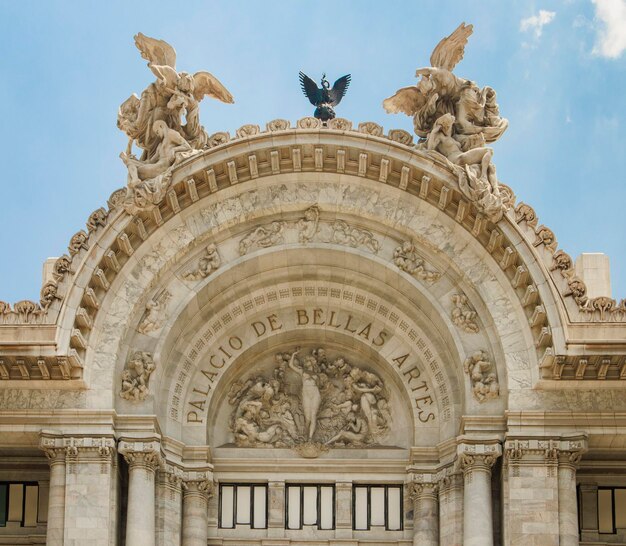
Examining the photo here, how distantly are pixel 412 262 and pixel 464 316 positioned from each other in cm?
165

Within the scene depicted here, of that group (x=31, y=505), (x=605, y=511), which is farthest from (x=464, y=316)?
(x=31, y=505)

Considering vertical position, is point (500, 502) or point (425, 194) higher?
point (425, 194)

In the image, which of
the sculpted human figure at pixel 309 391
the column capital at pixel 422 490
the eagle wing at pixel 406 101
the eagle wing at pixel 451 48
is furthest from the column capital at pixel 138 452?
the eagle wing at pixel 451 48

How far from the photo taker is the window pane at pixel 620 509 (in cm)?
4122

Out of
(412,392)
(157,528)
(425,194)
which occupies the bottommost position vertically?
(157,528)

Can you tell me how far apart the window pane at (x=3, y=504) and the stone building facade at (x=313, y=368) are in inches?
3.8

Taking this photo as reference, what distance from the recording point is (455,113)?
42.0m

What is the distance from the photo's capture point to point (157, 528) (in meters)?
40.0

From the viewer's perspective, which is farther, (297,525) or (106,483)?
(297,525)

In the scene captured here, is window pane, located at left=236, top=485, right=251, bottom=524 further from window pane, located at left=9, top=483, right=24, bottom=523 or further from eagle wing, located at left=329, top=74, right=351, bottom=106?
eagle wing, located at left=329, top=74, right=351, bottom=106

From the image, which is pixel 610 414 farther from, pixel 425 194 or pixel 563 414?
pixel 425 194

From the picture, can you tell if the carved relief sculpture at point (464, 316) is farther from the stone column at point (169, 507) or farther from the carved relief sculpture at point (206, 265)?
the stone column at point (169, 507)

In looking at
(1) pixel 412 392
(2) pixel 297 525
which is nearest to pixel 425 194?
(1) pixel 412 392

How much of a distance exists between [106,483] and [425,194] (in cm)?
899
